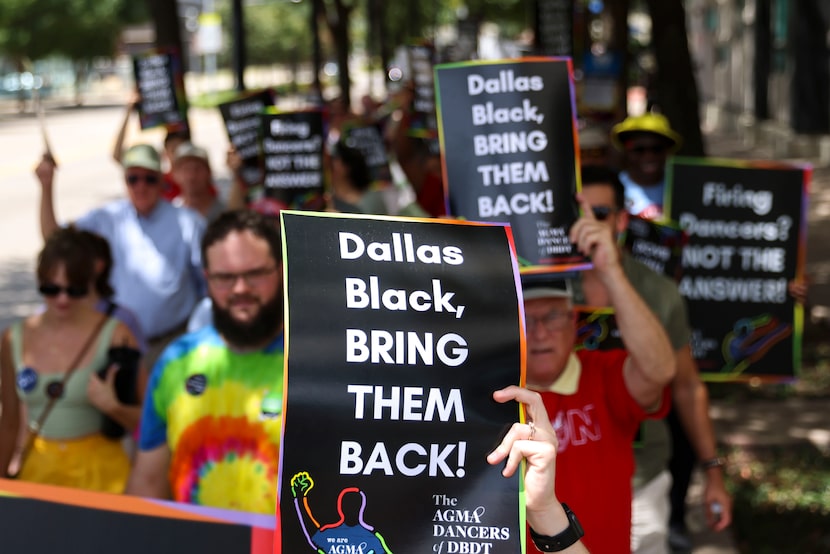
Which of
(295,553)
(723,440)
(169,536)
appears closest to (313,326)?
(295,553)


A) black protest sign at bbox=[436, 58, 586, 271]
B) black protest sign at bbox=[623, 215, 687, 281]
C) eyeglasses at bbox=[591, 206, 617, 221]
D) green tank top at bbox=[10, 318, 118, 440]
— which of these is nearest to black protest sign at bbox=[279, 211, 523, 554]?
black protest sign at bbox=[436, 58, 586, 271]

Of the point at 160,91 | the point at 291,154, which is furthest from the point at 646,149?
the point at 160,91

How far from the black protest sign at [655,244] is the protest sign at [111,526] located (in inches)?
109

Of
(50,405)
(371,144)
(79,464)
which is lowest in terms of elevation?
(79,464)

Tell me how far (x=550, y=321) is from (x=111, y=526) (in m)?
1.36

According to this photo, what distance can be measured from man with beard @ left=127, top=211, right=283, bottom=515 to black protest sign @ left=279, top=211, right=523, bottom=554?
1.27 metres

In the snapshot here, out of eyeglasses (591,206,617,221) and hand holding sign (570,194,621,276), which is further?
eyeglasses (591,206,617,221)

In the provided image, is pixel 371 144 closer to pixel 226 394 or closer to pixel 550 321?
pixel 226 394

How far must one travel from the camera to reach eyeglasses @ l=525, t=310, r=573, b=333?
3539 mm

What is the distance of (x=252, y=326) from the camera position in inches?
151

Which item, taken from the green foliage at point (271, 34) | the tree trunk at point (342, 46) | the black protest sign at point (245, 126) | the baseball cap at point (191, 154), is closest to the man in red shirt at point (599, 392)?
the baseball cap at point (191, 154)

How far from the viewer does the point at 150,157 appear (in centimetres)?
698

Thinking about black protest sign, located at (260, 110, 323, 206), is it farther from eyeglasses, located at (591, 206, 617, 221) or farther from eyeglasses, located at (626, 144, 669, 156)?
eyeglasses, located at (591, 206, 617, 221)

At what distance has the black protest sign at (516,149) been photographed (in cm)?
384
